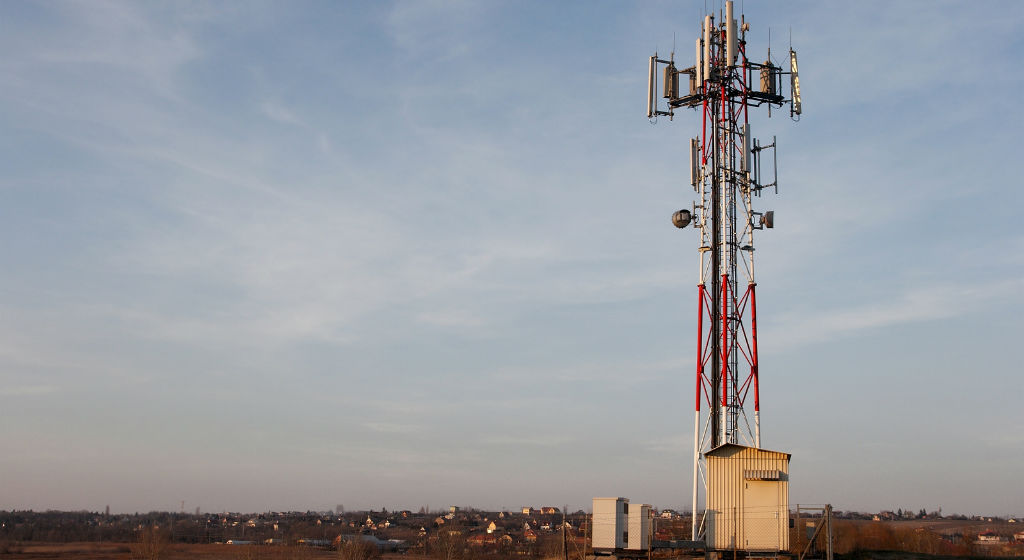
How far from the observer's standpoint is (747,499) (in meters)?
32.2

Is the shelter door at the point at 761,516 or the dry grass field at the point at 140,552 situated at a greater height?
the shelter door at the point at 761,516

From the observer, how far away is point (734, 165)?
37.9 meters

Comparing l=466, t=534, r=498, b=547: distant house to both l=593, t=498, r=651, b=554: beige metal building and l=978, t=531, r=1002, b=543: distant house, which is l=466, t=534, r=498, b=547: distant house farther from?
l=593, t=498, r=651, b=554: beige metal building

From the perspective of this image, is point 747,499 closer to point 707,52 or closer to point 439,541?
point 707,52

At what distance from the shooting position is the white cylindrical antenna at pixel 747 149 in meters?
37.8

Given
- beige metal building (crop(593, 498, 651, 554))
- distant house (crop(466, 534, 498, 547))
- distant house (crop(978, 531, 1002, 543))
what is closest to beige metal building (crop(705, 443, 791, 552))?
beige metal building (crop(593, 498, 651, 554))

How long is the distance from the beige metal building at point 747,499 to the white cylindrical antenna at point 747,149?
37.4 feet

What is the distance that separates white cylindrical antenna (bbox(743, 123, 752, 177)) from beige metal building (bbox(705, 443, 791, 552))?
11385mm

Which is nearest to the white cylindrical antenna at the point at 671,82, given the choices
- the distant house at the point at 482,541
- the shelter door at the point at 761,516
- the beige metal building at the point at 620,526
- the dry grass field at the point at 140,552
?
the shelter door at the point at 761,516

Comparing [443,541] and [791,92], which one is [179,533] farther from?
[791,92]

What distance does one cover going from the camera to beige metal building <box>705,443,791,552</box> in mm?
31609

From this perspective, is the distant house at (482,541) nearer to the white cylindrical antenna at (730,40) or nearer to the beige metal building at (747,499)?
the beige metal building at (747,499)

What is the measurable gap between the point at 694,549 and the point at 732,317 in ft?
30.3

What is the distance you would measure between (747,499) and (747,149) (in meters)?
13.8
